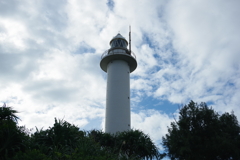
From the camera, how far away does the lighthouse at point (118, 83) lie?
24580 millimetres

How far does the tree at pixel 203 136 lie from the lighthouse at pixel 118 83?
5699 millimetres

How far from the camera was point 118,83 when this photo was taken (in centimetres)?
2648

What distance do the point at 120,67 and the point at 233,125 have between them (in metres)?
14.7

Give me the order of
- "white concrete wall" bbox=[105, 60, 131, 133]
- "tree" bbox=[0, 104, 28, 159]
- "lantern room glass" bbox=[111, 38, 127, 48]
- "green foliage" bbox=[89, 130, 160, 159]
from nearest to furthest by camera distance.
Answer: "tree" bbox=[0, 104, 28, 159] → "green foliage" bbox=[89, 130, 160, 159] → "white concrete wall" bbox=[105, 60, 131, 133] → "lantern room glass" bbox=[111, 38, 127, 48]

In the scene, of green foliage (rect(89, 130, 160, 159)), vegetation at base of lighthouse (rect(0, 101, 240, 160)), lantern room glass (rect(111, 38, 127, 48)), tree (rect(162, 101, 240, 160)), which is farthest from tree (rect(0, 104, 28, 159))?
lantern room glass (rect(111, 38, 127, 48))

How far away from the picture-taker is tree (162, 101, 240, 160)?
1881 centimetres

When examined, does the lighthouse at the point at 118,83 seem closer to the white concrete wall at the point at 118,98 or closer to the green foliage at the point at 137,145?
the white concrete wall at the point at 118,98

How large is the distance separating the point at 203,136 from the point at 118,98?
1047cm

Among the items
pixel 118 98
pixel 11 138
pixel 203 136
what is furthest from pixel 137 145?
pixel 11 138

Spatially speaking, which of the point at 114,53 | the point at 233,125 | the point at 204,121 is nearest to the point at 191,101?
the point at 204,121

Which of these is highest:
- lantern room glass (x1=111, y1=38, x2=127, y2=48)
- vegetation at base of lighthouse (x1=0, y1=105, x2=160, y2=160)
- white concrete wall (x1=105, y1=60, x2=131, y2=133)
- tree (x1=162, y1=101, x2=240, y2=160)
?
lantern room glass (x1=111, y1=38, x2=127, y2=48)

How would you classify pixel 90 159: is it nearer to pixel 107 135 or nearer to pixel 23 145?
pixel 23 145

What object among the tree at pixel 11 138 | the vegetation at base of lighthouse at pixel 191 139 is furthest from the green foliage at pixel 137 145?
the tree at pixel 11 138

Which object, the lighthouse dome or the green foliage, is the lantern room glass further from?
the green foliage
